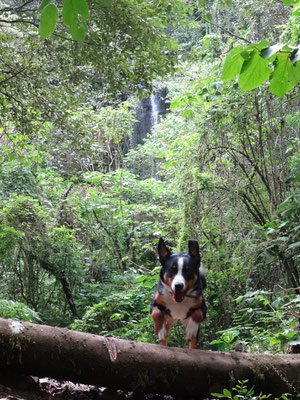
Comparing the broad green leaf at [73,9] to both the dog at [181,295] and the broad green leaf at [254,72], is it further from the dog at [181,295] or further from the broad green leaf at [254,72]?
the dog at [181,295]

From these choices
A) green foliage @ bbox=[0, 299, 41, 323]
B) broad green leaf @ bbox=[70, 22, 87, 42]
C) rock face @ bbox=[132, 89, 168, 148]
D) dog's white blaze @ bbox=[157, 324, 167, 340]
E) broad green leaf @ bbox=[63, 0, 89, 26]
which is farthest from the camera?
rock face @ bbox=[132, 89, 168, 148]

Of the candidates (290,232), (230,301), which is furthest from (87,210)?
(290,232)

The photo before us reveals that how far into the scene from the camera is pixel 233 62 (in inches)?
63.2

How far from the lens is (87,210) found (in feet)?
30.0

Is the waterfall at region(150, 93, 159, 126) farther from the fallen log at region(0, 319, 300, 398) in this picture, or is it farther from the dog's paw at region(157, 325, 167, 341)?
the fallen log at region(0, 319, 300, 398)

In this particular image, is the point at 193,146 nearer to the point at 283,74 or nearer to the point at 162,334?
the point at 162,334

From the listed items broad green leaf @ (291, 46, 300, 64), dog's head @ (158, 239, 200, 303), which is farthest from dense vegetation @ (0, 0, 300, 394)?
broad green leaf @ (291, 46, 300, 64)

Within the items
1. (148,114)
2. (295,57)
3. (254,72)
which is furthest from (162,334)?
(148,114)

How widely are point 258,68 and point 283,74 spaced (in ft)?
0.34

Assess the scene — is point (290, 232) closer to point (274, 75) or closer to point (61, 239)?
point (274, 75)

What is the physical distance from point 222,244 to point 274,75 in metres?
4.34

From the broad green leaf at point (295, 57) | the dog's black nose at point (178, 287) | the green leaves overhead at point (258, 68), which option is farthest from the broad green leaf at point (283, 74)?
the dog's black nose at point (178, 287)

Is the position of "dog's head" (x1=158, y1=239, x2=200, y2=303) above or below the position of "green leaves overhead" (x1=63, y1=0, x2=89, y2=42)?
below

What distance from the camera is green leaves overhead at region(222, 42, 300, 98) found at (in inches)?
61.5
